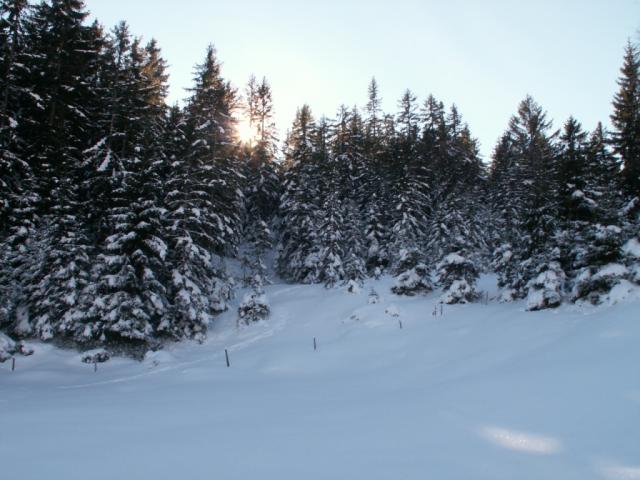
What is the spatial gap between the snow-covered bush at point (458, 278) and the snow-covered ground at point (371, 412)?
18.7 feet

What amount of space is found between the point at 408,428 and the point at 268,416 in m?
3.35

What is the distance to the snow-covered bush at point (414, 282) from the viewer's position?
2836 centimetres

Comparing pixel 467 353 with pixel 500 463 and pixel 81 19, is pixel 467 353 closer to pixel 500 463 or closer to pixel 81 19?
pixel 500 463

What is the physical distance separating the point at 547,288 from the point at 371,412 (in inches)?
555

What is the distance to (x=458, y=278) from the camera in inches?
1000

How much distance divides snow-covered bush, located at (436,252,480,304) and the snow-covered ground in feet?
18.7

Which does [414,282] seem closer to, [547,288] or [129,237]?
[547,288]

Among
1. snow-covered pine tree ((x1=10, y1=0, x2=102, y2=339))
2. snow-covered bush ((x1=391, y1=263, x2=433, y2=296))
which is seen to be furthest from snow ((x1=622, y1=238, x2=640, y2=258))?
snow-covered pine tree ((x1=10, y1=0, x2=102, y2=339))

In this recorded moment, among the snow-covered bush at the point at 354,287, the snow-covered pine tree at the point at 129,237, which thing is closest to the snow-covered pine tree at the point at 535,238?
the snow-covered bush at the point at 354,287

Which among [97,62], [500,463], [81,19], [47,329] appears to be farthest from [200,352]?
[81,19]

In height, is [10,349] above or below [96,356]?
above

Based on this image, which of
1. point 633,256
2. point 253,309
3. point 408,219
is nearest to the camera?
point 633,256

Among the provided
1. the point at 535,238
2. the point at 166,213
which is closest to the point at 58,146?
the point at 166,213

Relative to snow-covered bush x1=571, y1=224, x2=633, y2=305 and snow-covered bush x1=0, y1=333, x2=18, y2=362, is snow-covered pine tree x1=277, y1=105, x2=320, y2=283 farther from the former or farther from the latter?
snow-covered bush x1=0, y1=333, x2=18, y2=362
